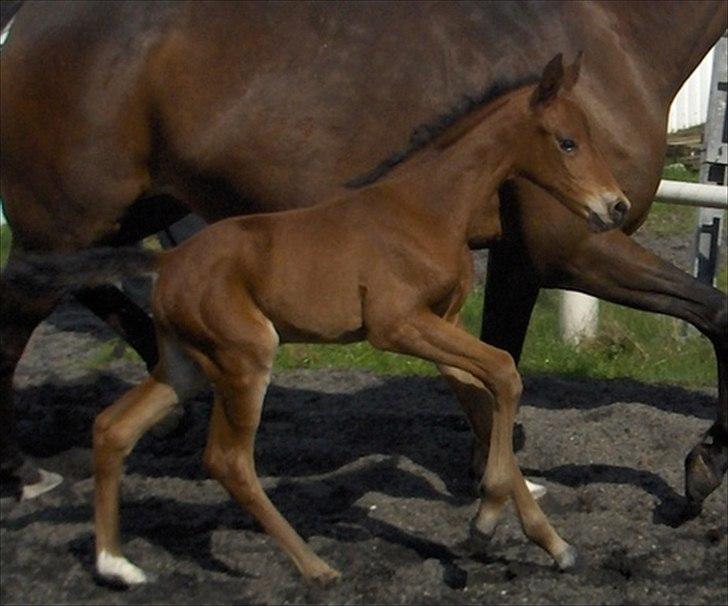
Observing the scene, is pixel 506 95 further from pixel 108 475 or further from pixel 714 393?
pixel 714 393

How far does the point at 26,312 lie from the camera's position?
5336mm

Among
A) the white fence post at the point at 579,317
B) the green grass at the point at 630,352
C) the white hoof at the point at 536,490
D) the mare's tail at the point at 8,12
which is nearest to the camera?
the white hoof at the point at 536,490

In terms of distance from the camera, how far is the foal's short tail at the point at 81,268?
4348mm

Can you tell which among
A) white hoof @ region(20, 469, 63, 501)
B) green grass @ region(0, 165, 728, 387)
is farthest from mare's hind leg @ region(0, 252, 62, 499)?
green grass @ region(0, 165, 728, 387)

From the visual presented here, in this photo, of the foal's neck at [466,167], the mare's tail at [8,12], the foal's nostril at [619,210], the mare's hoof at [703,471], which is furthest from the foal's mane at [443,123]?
the mare's tail at [8,12]

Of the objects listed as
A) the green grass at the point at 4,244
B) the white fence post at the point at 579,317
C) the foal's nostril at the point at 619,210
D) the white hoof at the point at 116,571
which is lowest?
the green grass at the point at 4,244

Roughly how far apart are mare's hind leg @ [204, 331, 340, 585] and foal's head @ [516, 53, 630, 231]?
38.1 inches

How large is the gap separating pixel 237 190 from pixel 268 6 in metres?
0.66

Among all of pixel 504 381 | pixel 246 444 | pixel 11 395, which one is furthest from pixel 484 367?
pixel 11 395

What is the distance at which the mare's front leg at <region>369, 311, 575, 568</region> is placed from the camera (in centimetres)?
414

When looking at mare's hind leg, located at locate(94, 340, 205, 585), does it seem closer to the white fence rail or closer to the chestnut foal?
the chestnut foal

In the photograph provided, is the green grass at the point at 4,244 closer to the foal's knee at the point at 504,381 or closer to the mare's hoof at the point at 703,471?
the mare's hoof at the point at 703,471

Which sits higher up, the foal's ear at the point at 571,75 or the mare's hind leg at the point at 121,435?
the foal's ear at the point at 571,75

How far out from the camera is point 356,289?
4203 mm
